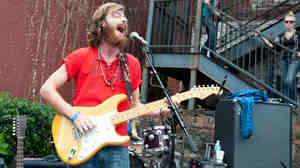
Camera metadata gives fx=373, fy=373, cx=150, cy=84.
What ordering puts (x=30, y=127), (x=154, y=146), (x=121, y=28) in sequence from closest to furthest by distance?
(x=121, y=28), (x=30, y=127), (x=154, y=146)

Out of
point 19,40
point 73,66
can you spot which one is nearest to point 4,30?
point 19,40

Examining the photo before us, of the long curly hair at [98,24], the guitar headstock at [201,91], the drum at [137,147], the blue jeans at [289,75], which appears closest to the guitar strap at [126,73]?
the long curly hair at [98,24]

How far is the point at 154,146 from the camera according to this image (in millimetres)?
5629

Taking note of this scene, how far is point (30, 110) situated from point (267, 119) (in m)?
3.48

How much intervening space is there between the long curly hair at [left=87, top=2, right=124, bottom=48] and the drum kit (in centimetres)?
273

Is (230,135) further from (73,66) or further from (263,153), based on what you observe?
(73,66)

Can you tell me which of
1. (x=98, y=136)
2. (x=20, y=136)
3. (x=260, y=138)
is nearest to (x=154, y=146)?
(x=260, y=138)

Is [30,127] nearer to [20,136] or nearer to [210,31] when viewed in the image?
[20,136]

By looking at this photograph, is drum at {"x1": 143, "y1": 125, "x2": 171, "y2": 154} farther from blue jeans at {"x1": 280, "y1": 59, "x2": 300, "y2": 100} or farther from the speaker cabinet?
blue jeans at {"x1": 280, "y1": 59, "x2": 300, "y2": 100}

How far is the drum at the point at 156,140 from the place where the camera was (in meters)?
5.62

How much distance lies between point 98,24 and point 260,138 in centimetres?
359

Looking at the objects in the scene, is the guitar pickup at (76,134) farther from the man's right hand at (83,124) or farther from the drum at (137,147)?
the drum at (137,147)

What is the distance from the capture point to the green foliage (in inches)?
180

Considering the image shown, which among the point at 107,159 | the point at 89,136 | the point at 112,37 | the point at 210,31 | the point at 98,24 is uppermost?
the point at 210,31
